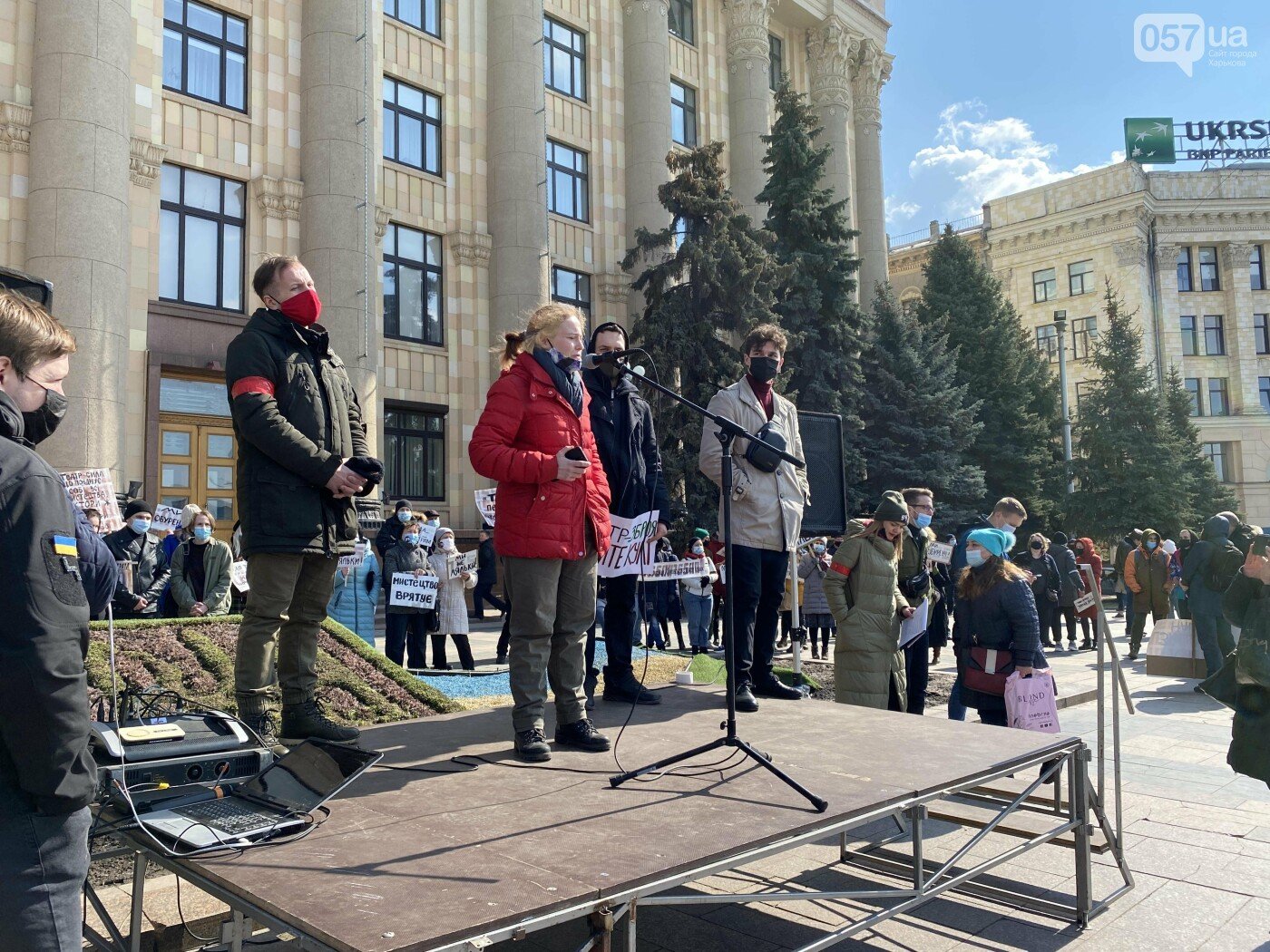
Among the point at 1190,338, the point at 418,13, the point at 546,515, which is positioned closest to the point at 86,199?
the point at 418,13

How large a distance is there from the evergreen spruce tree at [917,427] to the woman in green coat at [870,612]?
2218cm

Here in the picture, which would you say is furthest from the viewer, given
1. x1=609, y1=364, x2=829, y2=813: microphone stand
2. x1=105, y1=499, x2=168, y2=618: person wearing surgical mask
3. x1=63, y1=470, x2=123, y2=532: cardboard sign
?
x1=105, y1=499, x2=168, y2=618: person wearing surgical mask

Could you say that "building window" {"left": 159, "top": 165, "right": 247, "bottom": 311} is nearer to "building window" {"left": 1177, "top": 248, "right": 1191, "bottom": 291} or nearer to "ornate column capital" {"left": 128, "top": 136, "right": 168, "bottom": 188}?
"ornate column capital" {"left": 128, "top": 136, "right": 168, "bottom": 188}

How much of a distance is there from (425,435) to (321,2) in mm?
10106

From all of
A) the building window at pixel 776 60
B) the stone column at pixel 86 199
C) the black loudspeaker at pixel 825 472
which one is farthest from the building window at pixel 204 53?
the building window at pixel 776 60

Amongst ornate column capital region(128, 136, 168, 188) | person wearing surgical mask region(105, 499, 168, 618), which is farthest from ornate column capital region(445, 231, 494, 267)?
person wearing surgical mask region(105, 499, 168, 618)

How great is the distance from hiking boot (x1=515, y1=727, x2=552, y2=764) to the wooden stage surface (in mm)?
78

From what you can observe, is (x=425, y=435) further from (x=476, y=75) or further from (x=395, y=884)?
(x=395, y=884)

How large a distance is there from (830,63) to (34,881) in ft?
136

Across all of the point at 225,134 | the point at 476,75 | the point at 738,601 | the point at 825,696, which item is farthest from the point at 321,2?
the point at 738,601

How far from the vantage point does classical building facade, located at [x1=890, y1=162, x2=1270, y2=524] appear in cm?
5847

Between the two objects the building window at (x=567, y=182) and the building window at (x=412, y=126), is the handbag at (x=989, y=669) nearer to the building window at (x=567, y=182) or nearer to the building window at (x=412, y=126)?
the building window at (x=412, y=126)

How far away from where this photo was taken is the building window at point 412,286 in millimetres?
24078

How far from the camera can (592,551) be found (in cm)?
487
